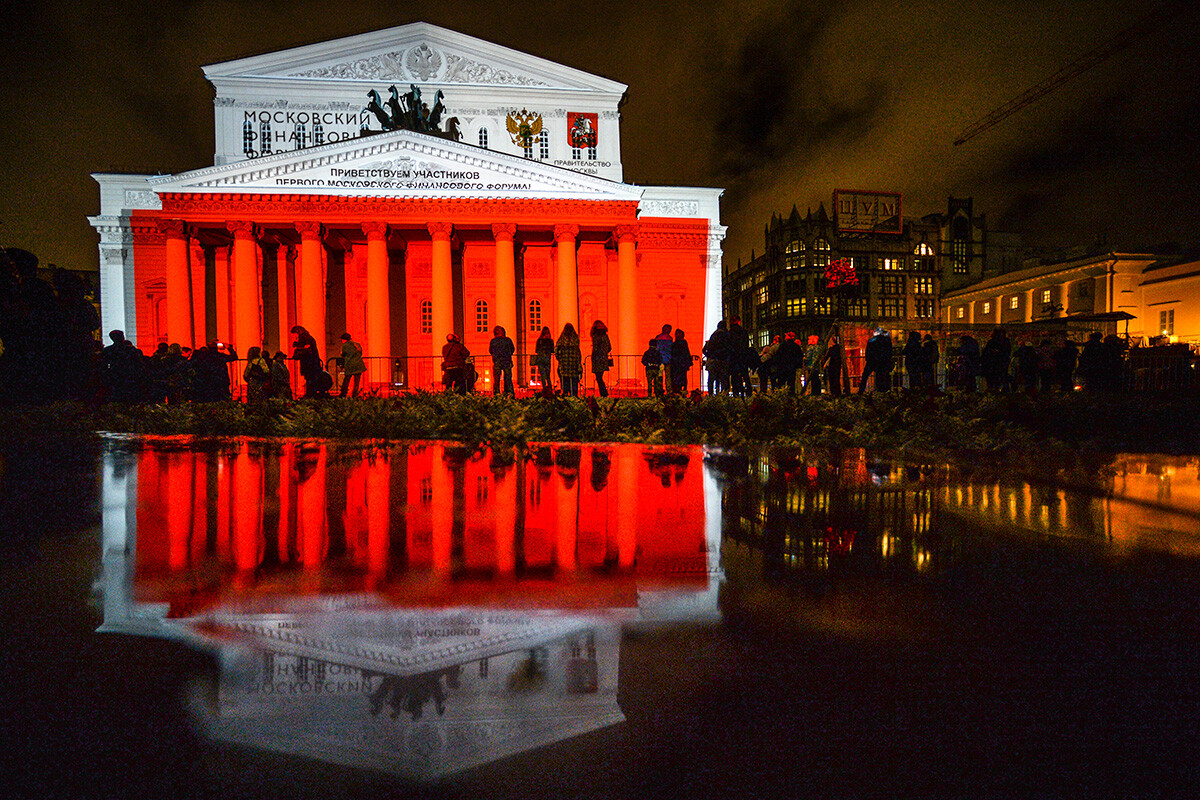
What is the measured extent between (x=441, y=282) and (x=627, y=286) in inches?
351

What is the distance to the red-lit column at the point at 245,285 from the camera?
26891mm

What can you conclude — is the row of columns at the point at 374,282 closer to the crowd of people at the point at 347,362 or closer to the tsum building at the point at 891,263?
the crowd of people at the point at 347,362

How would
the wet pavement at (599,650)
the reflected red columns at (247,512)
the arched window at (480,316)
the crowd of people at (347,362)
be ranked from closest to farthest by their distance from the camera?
the wet pavement at (599,650), the reflected red columns at (247,512), the crowd of people at (347,362), the arched window at (480,316)

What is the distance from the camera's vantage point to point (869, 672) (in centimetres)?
220

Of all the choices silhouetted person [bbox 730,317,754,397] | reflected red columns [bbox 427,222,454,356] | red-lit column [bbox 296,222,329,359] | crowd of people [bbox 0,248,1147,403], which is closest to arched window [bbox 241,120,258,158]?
red-lit column [bbox 296,222,329,359]

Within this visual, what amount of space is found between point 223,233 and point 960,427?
3193cm

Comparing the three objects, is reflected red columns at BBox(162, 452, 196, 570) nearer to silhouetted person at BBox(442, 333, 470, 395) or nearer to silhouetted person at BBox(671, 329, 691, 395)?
silhouetted person at BBox(442, 333, 470, 395)

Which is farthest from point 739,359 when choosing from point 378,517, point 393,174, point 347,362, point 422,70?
point 422,70

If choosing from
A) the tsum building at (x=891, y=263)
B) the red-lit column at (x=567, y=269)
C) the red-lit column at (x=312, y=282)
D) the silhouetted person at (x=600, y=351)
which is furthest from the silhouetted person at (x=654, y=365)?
the tsum building at (x=891, y=263)

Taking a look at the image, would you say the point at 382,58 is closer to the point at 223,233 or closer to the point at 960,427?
the point at 223,233

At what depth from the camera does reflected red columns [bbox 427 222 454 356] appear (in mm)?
28047

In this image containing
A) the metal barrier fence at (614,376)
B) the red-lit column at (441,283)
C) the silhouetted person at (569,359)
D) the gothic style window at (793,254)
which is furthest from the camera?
the gothic style window at (793,254)

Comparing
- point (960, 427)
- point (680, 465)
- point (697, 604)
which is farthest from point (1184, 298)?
point (697, 604)

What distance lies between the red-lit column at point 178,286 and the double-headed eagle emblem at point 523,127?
17607 mm
